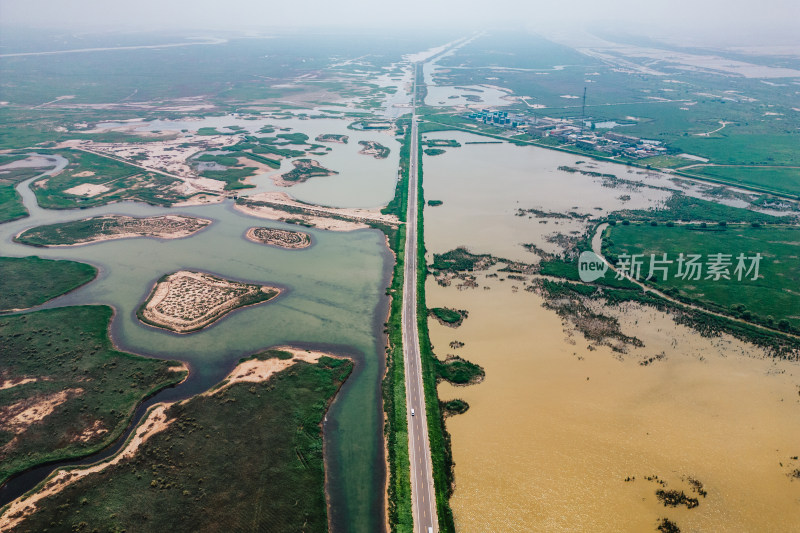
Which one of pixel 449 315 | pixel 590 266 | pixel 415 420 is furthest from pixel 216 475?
pixel 590 266

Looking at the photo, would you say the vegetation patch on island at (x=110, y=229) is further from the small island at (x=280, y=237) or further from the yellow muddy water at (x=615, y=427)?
the yellow muddy water at (x=615, y=427)

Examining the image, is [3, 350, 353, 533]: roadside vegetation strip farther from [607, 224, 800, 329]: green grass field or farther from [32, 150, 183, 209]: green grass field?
[32, 150, 183, 209]: green grass field

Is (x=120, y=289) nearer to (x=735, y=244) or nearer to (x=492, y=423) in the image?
(x=492, y=423)

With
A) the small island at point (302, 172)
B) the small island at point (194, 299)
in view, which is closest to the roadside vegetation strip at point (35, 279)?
the small island at point (194, 299)

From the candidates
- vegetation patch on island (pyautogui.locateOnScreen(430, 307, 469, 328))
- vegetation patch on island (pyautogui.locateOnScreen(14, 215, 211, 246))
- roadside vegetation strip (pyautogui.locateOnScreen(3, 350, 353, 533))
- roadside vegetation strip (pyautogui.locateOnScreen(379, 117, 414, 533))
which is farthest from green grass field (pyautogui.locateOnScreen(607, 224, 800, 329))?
vegetation patch on island (pyautogui.locateOnScreen(14, 215, 211, 246))

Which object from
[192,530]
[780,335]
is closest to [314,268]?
[192,530]
